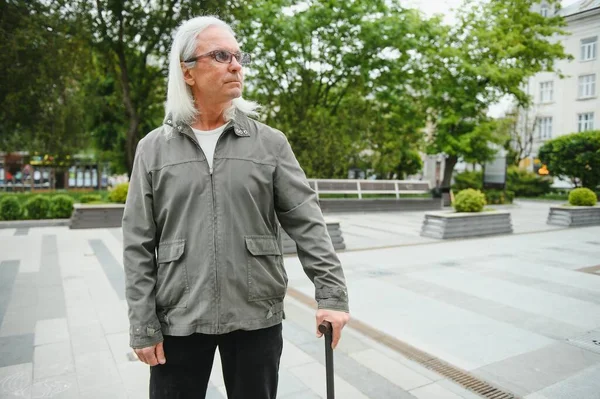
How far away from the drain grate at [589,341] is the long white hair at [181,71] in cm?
415

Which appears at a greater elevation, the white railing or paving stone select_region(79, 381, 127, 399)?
the white railing

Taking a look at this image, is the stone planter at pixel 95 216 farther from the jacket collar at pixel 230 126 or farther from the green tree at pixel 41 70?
the jacket collar at pixel 230 126

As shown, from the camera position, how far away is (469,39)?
880 inches

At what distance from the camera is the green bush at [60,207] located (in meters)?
12.8

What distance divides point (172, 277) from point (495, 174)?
2492 cm

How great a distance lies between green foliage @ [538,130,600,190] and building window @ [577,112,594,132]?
25.7ft

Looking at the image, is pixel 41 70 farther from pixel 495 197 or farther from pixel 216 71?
pixel 495 197

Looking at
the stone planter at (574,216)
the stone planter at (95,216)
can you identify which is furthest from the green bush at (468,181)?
the stone planter at (95,216)

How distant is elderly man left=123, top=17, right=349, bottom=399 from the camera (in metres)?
1.73

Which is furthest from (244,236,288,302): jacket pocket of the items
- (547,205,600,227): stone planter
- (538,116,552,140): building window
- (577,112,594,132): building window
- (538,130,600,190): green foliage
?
(538,116,552,140): building window

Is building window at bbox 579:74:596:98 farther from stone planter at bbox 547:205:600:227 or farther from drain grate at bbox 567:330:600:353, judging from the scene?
drain grate at bbox 567:330:600:353

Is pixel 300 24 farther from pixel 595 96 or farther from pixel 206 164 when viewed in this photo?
pixel 595 96

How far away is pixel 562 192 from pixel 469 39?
1887 centimetres

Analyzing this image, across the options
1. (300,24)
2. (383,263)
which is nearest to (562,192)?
(300,24)
